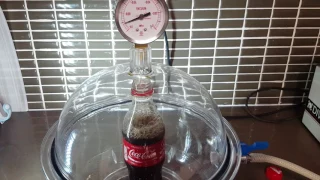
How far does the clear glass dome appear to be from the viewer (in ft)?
2.76

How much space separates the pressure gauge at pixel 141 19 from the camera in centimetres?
65

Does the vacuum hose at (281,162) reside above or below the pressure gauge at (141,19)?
below

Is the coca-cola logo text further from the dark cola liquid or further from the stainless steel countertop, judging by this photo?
the stainless steel countertop

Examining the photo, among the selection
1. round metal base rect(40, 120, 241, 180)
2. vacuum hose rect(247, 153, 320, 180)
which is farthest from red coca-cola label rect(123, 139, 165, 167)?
vacuum hose rect(247, 153, 320, 180)

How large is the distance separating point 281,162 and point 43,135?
631mm

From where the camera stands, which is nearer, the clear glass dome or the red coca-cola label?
the red coca-cola label

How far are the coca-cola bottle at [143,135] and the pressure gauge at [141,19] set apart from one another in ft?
0.32

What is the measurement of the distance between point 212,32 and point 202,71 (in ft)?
0.40

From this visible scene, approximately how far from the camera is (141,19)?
0.66 metres

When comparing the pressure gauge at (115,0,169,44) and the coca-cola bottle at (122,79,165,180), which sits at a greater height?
the pressure gauge at (115,0,169,44)

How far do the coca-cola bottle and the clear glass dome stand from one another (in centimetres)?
13

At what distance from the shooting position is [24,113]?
1.04 meters

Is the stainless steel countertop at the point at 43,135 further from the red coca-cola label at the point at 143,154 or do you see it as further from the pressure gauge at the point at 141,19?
the pressure gauge at the point at 141,19

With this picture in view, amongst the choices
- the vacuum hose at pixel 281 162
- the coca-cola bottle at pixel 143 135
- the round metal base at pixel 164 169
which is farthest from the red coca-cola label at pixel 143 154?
the vacuum hose at pixel 281 162
